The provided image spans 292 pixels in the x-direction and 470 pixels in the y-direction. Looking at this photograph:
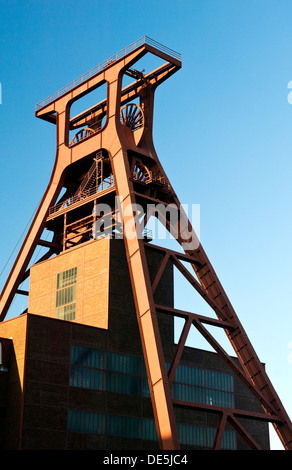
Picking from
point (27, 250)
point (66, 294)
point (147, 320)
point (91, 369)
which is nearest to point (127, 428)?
point (91, 369)

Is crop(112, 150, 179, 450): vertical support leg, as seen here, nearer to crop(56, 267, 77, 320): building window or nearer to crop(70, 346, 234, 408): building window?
crop(70, 346, 234, 408): building window

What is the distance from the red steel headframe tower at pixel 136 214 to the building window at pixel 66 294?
194cm

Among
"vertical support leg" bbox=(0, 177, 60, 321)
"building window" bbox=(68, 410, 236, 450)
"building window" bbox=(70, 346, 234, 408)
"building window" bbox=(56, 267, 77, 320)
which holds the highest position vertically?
"vertical support leg" bbox=(0, 177, 60, 321)

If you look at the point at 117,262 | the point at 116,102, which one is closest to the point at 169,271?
the point at 117,262

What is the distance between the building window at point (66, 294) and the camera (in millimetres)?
39562

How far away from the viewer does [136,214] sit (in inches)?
A: 1302

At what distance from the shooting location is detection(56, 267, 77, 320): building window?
39.6 metres

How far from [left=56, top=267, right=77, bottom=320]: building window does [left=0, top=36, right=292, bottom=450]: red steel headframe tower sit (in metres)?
1.94

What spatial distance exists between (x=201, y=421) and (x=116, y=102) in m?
18.9

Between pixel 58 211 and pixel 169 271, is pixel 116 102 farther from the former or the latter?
pixel 169 271

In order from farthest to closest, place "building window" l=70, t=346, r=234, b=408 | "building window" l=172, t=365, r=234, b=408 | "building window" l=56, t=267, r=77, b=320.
→ "building window" l=172, t=365, r=234, b=408
"building window" l=56, t=267, r=77, b=320
"building window" l=70, t=346, r=234, b=408

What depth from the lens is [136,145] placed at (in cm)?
3844

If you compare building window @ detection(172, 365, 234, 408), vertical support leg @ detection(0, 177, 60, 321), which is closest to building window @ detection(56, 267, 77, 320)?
vertical support leg @ detection(0, 177, 60, 321)

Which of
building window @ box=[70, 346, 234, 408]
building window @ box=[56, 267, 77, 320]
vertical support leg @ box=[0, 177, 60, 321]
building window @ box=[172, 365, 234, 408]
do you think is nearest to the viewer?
building window @ box=[70, 346, 234, 408]
